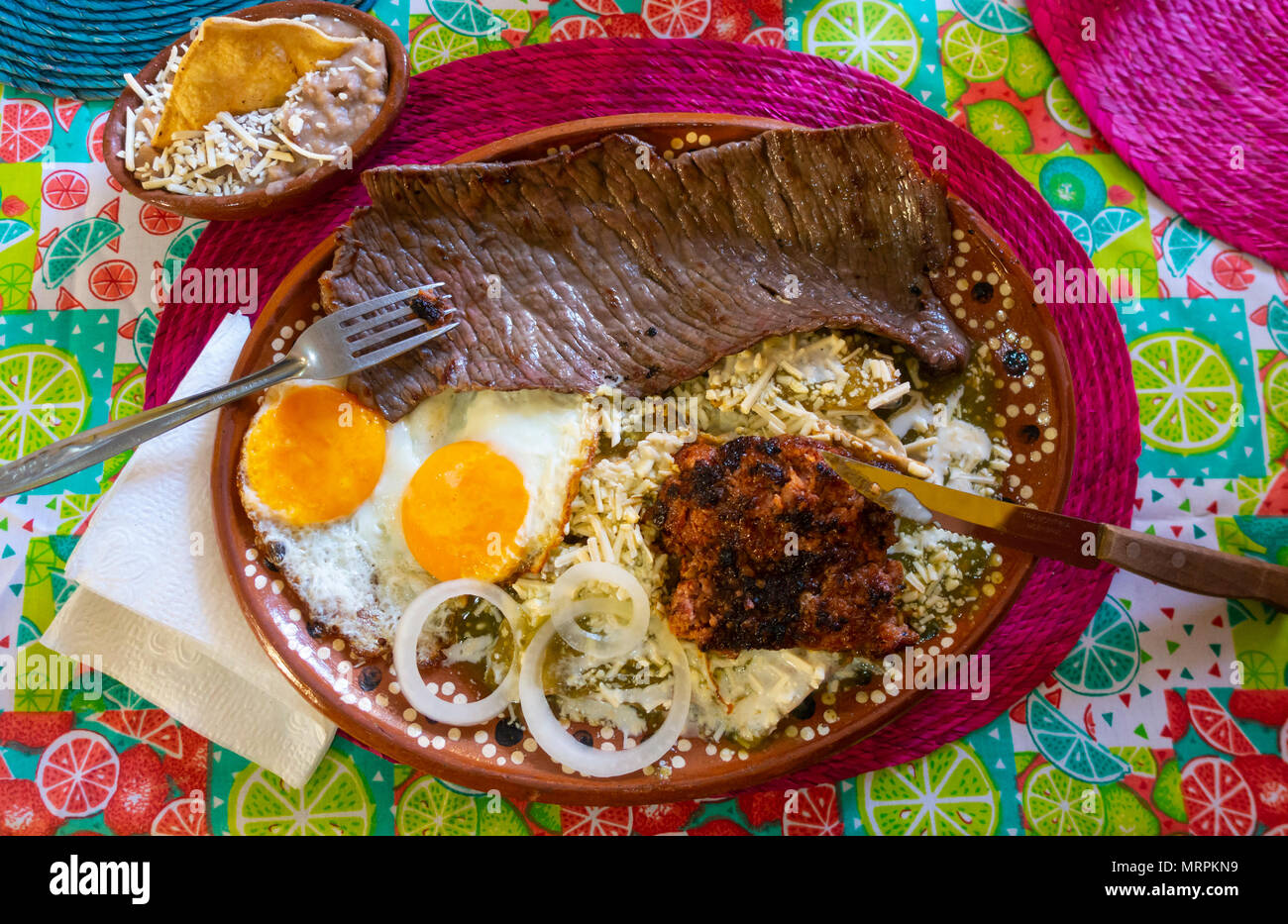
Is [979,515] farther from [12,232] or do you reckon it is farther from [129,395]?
Result: [12,232]

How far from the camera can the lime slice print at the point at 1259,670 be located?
132 inches

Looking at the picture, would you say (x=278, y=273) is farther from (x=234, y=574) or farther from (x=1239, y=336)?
(x=1239, y=336)

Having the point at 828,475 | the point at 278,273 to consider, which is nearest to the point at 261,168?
the point at 278,273

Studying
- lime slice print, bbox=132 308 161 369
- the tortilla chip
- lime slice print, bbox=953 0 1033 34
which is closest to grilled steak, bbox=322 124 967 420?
the tortilla chip

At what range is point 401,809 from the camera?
339 centimetres

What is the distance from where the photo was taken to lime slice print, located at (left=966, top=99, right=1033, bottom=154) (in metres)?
3.69

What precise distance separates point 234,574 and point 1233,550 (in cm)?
371

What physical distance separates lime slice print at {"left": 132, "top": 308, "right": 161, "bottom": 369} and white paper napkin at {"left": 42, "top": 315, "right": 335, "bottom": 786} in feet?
1.32

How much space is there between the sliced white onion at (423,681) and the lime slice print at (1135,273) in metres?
2.73

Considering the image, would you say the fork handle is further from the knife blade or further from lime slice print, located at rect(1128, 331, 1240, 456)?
lime slice print, located at rect(1128, 331, 1240, 456)

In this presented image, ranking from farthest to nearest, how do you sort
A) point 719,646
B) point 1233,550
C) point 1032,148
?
point 1032,148, point 1233,550, point 719,646

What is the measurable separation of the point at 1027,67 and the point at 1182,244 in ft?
3.16

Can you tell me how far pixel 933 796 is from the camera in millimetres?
3357

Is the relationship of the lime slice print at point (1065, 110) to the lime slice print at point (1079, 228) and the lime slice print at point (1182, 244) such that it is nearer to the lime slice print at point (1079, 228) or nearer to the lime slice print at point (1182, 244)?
the lime slice print at point (1079, 228)
